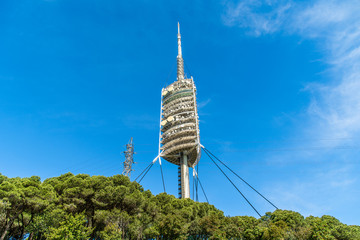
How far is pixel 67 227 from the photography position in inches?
1078

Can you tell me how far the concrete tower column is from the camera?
62.1 meters

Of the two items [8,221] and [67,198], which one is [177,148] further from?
[8,221]

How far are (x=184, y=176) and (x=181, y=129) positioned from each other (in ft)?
37.3

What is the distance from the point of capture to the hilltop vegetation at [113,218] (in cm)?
3186

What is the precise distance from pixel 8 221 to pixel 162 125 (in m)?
41.3

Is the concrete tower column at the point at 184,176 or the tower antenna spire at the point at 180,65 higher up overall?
the tower antenna spire at the point at 180,65

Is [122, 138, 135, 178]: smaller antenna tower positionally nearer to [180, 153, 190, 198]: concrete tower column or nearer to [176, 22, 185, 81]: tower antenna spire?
[180, 153, 190, 198]: concrete tower column

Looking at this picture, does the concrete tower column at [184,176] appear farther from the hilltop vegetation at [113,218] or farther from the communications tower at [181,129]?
the hilltop vegetation at [113,218]

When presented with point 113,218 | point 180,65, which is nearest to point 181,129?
point 180,65

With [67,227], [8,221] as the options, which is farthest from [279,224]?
[8,221]

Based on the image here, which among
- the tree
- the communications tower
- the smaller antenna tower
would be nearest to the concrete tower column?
the communications tower

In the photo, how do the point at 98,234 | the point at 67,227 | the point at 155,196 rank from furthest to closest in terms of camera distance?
1. the point at 155,196
2. the point at 98,234
3. the point at 67,227

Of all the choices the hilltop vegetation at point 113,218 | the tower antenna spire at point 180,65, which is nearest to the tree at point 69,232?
the hilltop vegetation at point 113,218

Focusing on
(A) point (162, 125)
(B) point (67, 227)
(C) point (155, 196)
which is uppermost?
(A) point (162, 125)
